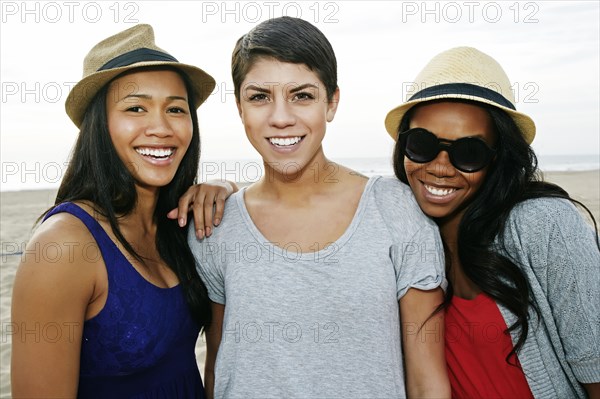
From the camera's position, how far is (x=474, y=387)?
2.74m

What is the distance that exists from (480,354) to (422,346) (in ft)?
1.19

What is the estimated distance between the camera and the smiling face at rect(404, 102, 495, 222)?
110 inches

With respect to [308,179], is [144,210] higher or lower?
lower

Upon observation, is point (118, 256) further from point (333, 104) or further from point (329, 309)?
point (333, 104)

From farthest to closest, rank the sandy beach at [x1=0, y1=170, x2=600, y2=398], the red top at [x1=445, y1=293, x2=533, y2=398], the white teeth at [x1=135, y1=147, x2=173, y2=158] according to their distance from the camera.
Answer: the sandy beach at [x1=0, y1=170, x2=600, y2=398] < the white teeth at [x1=135, y1=147, x2=173, y2=158] < the red top at [x1=445, y1=293, x2=533, y2=398]

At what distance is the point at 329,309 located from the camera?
254cm

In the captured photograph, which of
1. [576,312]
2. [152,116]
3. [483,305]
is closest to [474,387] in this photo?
[483,305]

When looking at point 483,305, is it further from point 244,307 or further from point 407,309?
point 244,307

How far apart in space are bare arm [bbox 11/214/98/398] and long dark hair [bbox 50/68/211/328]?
1.16ft

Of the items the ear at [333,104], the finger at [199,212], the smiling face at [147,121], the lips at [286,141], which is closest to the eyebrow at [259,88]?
the lips at [286,141]

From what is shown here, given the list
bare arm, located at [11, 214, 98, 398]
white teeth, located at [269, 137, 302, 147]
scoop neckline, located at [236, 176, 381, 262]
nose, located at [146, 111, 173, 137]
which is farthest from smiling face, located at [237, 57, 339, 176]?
bare arm, located at [11, 214, 98, 398]

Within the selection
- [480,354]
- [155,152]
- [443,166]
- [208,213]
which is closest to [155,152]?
[155,152]

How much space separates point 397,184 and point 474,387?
1.16 meters

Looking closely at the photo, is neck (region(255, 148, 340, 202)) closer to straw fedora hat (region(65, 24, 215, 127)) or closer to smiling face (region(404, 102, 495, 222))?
smiling face (region(404, 102, 495, 222))
